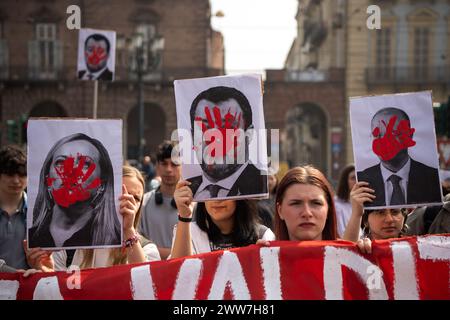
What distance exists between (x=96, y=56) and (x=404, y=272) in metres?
8.79

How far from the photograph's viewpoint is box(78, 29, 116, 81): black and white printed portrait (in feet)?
33.1

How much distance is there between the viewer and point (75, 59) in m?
27.3

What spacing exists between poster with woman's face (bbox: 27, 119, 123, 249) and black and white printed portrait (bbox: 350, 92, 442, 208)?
1.21 metres

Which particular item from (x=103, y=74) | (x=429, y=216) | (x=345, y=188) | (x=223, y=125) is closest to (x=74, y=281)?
(x=223, y=125)

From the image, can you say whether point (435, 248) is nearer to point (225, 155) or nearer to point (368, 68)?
point (225, 155)

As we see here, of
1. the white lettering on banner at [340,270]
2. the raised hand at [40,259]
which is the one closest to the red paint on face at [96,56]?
the raised hand at [40,259]

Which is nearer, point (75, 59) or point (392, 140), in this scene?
point (392, 140)

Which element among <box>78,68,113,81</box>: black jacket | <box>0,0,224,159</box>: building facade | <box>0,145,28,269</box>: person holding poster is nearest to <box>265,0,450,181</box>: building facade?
<box>0,0,224,159</box>: building facade

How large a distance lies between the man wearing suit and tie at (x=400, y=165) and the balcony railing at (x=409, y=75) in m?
25.0

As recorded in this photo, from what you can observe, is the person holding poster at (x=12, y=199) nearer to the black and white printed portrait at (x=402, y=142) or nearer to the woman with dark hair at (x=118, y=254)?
the woman with dark hair at (x=118, y=254)

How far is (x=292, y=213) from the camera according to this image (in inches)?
109

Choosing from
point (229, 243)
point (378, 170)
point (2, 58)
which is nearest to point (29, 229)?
point (229, 243)
